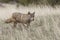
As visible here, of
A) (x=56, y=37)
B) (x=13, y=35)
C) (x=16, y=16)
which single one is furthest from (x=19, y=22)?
(x=56, y=37)

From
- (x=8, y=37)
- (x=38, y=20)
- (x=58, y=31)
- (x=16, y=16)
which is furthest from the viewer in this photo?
(x=38, y=20)

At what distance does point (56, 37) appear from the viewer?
19.5 ft

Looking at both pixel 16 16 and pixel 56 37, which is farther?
pixel 16 16

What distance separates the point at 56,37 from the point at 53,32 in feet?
1.34

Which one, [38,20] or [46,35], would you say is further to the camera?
[38,20]

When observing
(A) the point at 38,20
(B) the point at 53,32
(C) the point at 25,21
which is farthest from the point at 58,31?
(A) the point at 38,20

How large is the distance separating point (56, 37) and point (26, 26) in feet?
3.63

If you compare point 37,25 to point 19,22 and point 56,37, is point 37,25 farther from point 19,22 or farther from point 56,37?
point 56,37

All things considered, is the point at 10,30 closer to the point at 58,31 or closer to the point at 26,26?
the point at 26,26

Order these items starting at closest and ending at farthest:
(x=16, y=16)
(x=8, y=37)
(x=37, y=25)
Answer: (x=8, y=37) → (x=16, y=16) → (x=37, y=25)

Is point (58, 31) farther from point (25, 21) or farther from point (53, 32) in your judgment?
point (25, 21)

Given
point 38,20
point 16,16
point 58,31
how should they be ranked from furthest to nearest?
point 38,20
point 16,16
point 58,31

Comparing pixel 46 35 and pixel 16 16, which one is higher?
pixel 16 16

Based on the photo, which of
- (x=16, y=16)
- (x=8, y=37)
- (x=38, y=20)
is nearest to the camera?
(x=8, y=37)
